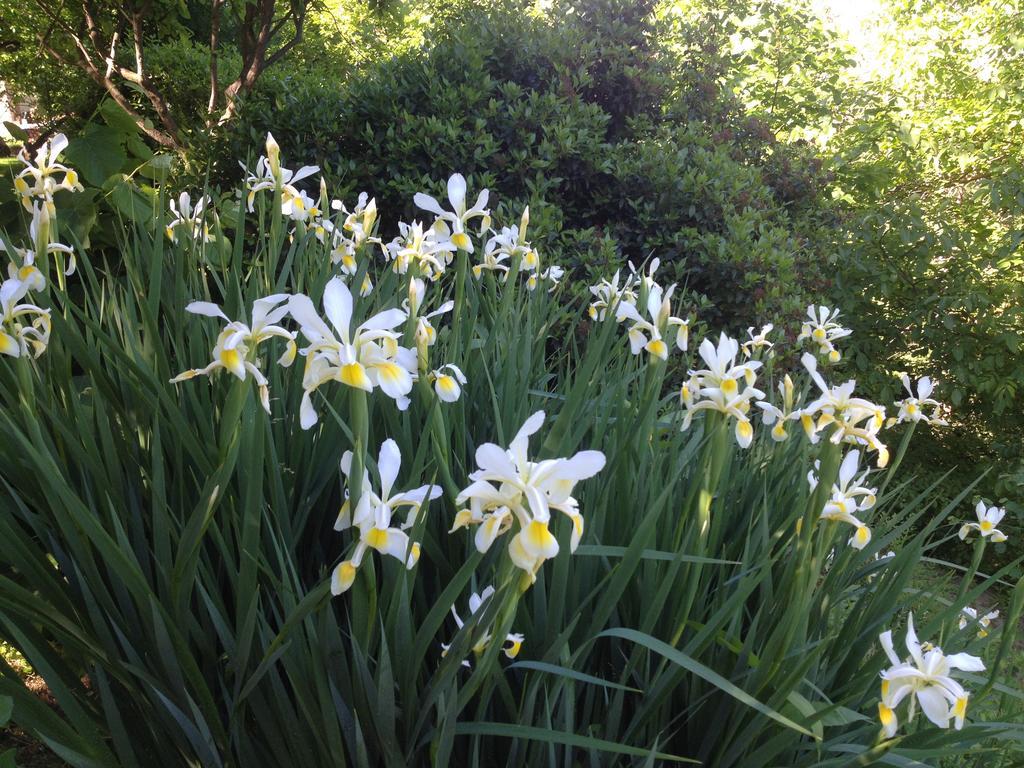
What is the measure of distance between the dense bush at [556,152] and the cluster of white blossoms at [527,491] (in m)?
2.31

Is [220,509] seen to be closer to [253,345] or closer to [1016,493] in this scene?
[253,345]

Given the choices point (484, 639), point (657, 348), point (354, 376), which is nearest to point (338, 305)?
point (354, 376)

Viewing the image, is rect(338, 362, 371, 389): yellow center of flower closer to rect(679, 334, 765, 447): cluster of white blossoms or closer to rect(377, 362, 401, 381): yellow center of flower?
rect(377, 362, 401, 381): yellow center of flower

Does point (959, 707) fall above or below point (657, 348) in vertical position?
below

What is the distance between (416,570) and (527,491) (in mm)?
475

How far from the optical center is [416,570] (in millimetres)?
1123

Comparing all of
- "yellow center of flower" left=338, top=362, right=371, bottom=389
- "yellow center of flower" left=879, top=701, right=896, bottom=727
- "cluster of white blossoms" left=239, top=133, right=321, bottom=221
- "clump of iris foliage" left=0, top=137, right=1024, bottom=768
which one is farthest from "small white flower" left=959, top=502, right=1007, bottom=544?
"cluster of white blossoms" left=239, top=133, right=321, bottom=221

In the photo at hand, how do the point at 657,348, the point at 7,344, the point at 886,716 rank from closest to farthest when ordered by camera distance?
the point at 886,716
the point at 7,344
the point at 657,348

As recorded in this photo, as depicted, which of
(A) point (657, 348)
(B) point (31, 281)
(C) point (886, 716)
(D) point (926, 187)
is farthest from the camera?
(D) point (926, 187)

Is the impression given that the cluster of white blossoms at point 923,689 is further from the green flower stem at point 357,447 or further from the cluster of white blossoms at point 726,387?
the green flower stem at point 357,447

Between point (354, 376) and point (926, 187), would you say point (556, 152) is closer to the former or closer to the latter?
point (354, 376)

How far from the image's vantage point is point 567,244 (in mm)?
3113

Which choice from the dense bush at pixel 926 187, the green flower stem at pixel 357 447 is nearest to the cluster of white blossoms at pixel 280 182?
the green flower stem at pixel 357 447

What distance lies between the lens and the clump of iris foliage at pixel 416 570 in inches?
35.1
